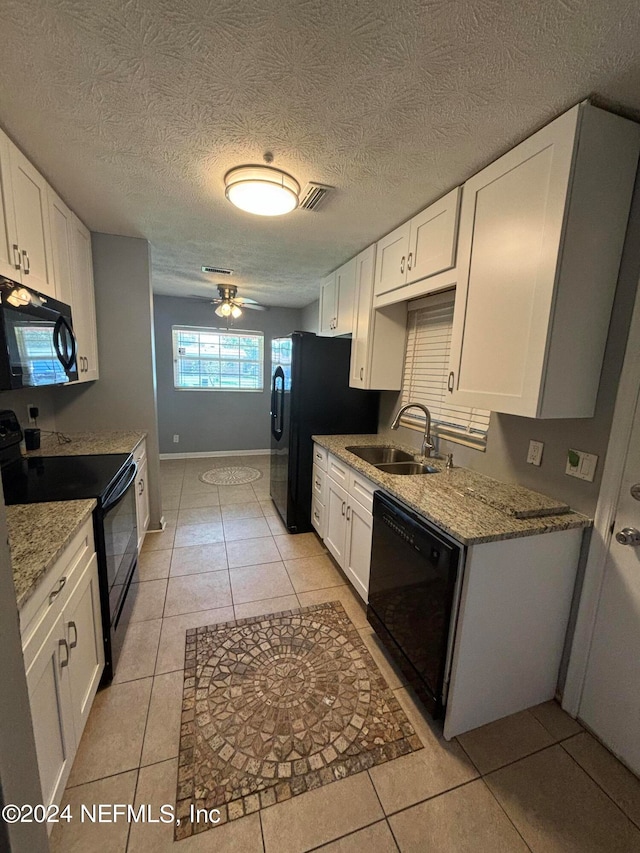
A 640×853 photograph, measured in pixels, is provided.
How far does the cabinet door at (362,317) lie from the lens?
2668mm

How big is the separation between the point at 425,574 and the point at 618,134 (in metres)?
1.81

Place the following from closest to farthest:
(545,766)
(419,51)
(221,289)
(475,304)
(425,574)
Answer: (419,51) → (545,766) → (425,574) → (475,304) → (221,289)

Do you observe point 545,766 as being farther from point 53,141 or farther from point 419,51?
point 53,141

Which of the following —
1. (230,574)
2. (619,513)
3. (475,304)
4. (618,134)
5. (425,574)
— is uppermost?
(618,134)

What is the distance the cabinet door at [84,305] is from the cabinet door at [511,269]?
2380mm

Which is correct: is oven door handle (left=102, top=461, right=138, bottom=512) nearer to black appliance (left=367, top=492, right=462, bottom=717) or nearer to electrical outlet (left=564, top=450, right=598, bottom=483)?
black appliance (left=367, top=492, right=462, bottom=717)

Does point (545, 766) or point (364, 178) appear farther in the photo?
point (364, 178)

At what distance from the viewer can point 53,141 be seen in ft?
5.02

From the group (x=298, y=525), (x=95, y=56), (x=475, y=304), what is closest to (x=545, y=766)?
(x=475, y=304)

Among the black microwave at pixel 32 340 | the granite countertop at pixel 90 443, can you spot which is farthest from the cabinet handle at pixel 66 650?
the granite countertop at pixel 90 443

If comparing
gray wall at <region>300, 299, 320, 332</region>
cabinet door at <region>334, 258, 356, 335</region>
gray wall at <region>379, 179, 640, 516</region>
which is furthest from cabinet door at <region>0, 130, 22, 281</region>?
gray wall at <region>300, 299, 320, 332</region>

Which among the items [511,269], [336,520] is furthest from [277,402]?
[511,269]

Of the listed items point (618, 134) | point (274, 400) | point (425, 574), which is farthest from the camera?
point (274, 400)

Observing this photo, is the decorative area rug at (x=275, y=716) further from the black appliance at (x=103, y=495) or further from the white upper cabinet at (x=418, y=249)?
the white upper cabinet at (x=418, y=249)
